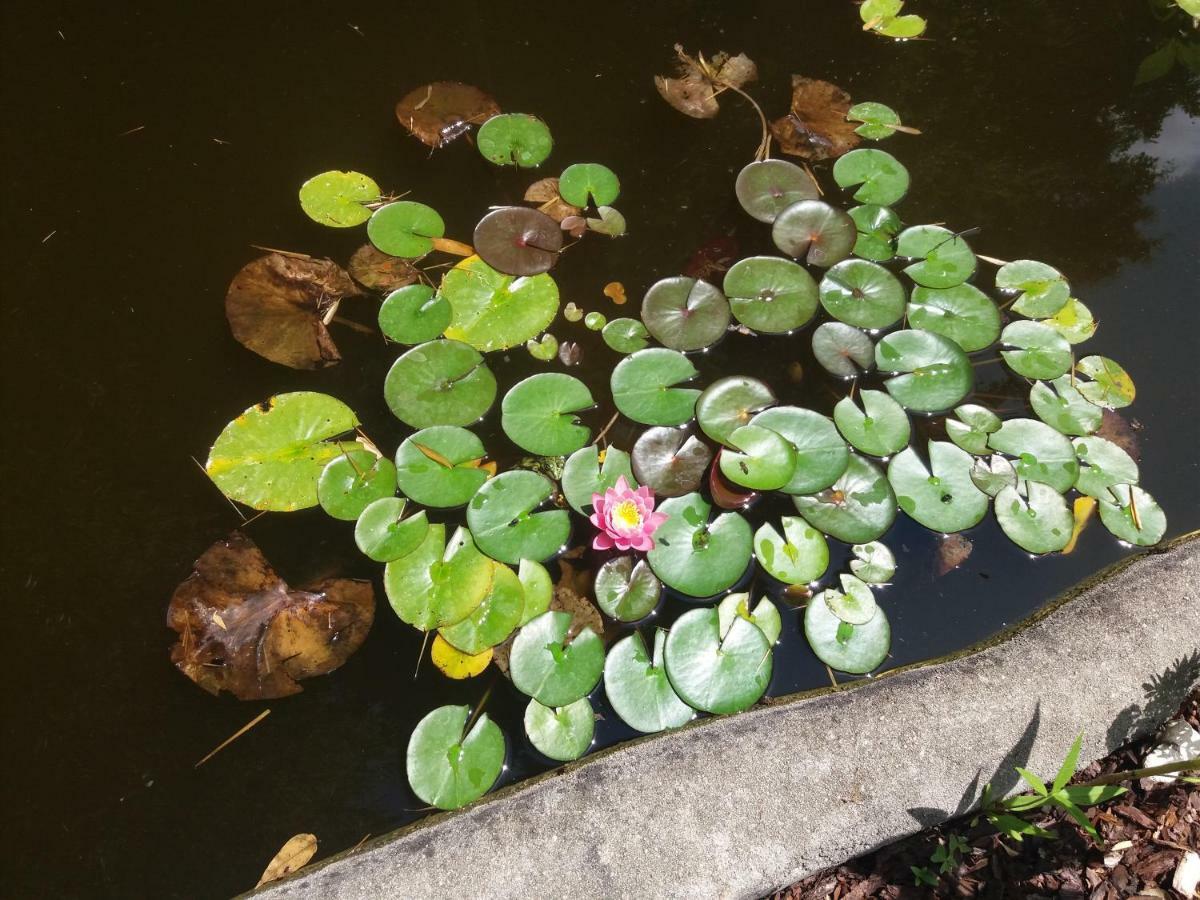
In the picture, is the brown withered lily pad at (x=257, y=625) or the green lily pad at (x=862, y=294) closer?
the brown withered lily pad at (x=257, y=625)

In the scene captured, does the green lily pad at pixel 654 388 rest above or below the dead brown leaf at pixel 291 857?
above

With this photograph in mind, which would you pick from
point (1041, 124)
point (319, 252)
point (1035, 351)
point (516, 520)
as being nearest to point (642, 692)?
point (516, 520)

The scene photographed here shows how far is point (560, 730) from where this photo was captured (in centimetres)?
196

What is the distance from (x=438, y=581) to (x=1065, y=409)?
201cm

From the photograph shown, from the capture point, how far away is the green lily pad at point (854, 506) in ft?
7.06

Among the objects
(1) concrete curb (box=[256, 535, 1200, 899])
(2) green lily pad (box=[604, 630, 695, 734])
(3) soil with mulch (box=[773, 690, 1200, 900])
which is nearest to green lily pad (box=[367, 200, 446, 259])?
(2) green lily pad (box=[604, 630, 695, 734])

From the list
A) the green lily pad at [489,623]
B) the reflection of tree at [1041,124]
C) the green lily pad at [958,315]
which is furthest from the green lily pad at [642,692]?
the reflection of tree at [1041,124]

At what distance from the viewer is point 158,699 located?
2090mm

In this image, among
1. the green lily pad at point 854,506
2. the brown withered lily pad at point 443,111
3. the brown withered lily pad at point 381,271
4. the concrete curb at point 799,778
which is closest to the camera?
the concrete curb at point 799,778

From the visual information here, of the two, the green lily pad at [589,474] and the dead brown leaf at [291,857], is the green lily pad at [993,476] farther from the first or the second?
the dead brown leaf at [291,857]

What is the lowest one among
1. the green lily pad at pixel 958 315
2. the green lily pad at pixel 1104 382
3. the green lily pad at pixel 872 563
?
the green lily pad at pixel 872 563

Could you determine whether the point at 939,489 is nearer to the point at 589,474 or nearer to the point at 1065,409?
the point at 1065,409

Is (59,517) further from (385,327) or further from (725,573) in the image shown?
(725,573)

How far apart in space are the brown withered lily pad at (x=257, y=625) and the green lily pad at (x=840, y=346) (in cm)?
155
